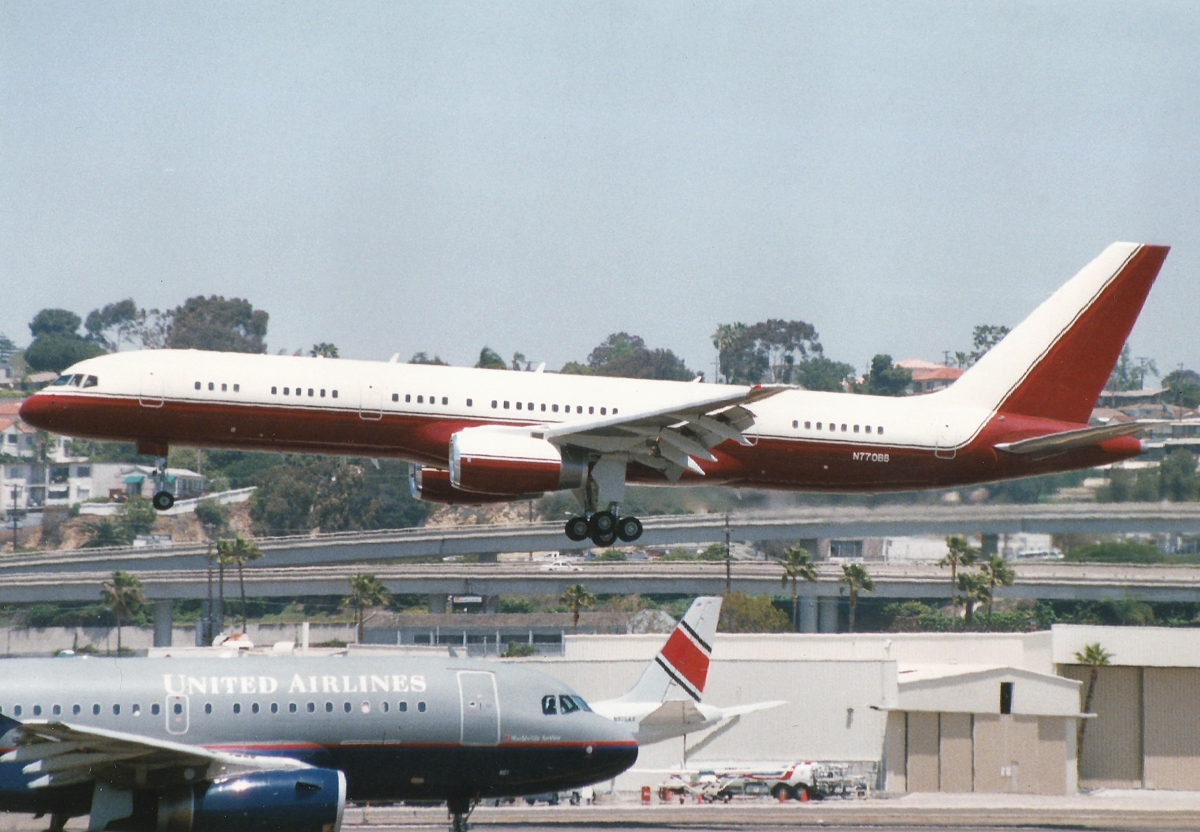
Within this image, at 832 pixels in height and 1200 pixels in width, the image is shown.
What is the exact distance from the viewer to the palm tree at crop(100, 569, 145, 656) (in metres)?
130

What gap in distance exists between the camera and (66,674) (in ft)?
126

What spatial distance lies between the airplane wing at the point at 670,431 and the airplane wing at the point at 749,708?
14.0 m

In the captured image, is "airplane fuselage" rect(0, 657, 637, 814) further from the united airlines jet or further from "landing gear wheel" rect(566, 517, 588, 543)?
"landing gear wheel" rect(566, 517, 588, 543)

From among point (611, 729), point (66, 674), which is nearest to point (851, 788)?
point (611, 729)

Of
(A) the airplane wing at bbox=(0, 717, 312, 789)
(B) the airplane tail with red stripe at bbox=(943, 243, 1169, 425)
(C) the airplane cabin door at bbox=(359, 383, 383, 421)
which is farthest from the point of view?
(B) the airplane tail with red stripe at bbox=(943, 243, 1169, 425)

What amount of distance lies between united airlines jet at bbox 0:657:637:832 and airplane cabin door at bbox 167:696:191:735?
0.08 ft

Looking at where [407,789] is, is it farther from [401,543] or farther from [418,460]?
[401,543]

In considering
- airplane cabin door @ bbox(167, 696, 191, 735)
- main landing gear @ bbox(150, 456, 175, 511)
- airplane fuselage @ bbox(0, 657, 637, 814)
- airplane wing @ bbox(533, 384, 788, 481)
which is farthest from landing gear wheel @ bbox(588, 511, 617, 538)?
airplane cabin door @ bbox(167, 696, 191, 735)

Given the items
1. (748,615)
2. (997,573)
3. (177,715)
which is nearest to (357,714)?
(177,715)

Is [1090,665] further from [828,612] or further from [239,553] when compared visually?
[239,553]

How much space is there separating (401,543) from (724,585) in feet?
107

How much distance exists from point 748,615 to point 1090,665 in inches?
1932

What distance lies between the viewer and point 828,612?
138125mm

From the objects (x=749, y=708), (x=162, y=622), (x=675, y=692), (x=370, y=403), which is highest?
(x=370, y=403)
